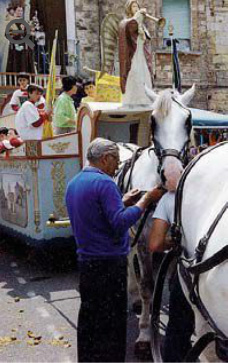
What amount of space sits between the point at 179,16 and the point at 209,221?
16.2 meters

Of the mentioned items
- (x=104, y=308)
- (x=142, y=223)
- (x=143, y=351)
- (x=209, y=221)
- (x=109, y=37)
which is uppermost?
(x=109, y=37)

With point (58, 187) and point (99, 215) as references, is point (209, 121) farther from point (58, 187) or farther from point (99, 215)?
point (99, 215)

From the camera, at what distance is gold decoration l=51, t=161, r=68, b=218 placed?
21.5 ft

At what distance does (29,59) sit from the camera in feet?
55.5

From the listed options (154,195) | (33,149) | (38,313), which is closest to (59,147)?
(33,149)

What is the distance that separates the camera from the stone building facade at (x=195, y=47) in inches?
661

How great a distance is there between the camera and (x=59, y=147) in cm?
657

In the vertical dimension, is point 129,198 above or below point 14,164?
above

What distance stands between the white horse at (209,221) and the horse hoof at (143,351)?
150 centimetres

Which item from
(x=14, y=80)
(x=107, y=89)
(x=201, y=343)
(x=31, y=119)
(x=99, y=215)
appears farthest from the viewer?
(x=14, y=80)

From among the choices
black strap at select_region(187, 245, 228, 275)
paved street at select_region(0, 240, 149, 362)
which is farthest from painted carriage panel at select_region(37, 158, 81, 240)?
black strap at select_region(187, 245, 228, 275)

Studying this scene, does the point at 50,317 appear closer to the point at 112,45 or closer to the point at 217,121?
the point at 112,45

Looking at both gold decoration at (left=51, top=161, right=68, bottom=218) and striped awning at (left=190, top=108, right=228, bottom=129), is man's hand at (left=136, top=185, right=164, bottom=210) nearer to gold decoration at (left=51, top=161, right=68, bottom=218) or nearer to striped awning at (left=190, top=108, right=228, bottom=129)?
gold decoration at (left=51, top=161, right=68, bottom=218)

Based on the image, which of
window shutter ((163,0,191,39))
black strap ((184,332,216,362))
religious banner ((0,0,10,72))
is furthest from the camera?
window shutter ((163,0,191,39))
